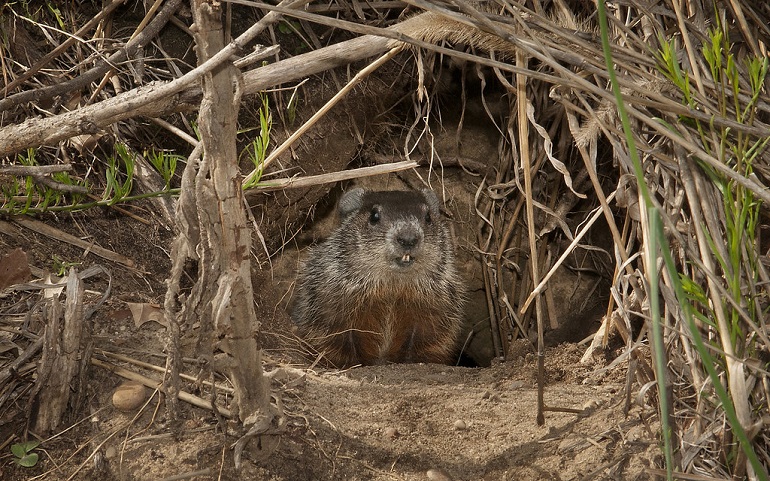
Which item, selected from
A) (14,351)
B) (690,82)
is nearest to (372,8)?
(690,82)

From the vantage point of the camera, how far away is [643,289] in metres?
2.62

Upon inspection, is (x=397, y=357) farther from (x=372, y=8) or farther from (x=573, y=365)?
(x=372, y=8)

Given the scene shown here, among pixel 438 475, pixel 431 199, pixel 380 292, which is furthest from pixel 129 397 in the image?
pixel 431 199

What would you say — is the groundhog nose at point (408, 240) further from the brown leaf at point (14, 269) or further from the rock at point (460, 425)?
the brown leaf at point (14, 269)

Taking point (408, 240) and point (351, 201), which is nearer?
point (408, 240)

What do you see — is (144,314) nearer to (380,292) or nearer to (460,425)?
(460,425)

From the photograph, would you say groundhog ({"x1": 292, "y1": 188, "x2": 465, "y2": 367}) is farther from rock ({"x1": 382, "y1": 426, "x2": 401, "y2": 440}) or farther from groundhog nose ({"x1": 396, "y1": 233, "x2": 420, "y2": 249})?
rock ({"x1": 382, "y1": 426, "x2": 401, "y2": 440})

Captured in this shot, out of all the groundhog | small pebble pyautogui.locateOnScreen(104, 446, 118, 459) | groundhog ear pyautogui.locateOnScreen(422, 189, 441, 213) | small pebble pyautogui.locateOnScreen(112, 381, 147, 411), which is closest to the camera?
small pebble pyautogui.locateOnScreen(104, 446, 118, 459)

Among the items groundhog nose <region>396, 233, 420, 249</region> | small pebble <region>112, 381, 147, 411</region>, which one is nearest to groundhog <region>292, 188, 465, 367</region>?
groundhog nose <region>396, 233, 420, 249</region>

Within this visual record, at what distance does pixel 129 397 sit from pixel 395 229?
2209mm

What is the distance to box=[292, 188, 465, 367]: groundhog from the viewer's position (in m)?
4.71

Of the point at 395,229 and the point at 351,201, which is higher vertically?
the point at 351,201

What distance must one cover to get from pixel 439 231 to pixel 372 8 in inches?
62.8

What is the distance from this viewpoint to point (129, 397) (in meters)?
2.49
